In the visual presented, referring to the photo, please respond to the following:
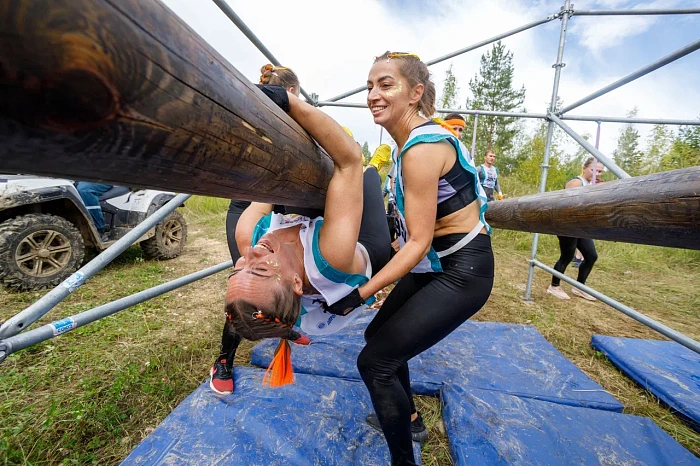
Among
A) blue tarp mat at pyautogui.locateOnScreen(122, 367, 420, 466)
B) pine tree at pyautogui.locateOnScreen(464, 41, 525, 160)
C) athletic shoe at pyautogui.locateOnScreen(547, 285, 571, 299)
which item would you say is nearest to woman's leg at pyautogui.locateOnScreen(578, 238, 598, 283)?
athletic shoe at pyautogui.locateOnScreen(547, 285, 571, 299)

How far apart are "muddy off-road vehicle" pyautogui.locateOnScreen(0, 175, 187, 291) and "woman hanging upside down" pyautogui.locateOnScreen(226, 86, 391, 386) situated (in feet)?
9.49

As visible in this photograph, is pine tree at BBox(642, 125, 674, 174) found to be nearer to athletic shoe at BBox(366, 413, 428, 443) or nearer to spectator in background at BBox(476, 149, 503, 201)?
spectator in background at BBox(476, 149, 503, 201)

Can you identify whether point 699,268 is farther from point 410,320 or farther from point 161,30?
point 161,30

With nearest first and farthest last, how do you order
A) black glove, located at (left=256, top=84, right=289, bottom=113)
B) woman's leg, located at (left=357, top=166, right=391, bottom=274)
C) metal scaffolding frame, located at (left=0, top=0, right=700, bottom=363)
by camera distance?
black glove, located at (left=256, top=84, right=289, bottom=113), metal scaffolding frame, located at (left=0, top=0, right=700, bottom=363), woman's leg, located at (left=357, top=166, right=391, bottom=274)

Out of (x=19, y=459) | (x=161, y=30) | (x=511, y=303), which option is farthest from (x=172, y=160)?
(x=511, y=303)

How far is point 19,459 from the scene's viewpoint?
1671 mm

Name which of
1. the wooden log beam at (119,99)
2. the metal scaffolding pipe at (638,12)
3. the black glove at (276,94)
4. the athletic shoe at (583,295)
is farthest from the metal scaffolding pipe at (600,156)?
the athletic shoe at (583,295)

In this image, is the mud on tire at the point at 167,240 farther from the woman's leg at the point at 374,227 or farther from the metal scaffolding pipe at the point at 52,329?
the woman's leg at the point at 374,227

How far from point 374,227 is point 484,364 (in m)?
1.76

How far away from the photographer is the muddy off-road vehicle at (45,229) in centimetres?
319

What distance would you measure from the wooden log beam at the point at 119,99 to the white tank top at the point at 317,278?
2.26ft

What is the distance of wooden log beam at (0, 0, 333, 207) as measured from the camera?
0.31 m

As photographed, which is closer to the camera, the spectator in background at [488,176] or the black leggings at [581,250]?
the black leggings at [581,250]

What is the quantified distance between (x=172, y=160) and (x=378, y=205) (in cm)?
140
